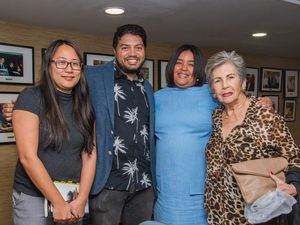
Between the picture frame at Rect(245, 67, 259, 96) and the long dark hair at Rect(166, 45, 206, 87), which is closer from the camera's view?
the long dark hair at Rect(166, 45, 206, 87)

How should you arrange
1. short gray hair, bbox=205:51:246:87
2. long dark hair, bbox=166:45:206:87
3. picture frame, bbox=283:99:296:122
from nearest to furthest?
short gray hair, bbox=205:51:246:87, long dark hair, bbox=166:45:206:87, picture frame, bbox=283:99:296:122

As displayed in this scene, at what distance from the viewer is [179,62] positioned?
2021 millimetres

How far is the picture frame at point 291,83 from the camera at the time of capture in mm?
5984

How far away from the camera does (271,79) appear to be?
5.73 metres

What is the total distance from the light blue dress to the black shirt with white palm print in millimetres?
100

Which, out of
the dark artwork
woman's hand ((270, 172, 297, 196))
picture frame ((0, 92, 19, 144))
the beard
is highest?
the dark artwork

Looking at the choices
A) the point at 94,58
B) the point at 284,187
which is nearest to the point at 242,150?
the point at 284,187

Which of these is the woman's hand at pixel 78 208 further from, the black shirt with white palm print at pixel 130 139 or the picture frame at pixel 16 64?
the picture frame at pixel 16 64

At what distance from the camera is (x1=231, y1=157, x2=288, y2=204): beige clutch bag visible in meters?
1.50

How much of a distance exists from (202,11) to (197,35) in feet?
3.36

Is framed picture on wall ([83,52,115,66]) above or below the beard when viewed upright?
above

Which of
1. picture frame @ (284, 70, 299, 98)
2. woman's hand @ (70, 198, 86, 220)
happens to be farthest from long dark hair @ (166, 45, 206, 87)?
picture frame @ (284, 70, 299, 98)

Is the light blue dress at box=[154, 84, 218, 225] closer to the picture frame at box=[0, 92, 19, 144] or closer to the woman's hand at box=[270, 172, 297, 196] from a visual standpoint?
the woman's hand at box=[270, 172, 297, 196]

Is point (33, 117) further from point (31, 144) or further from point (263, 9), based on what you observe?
point (263, 9)
